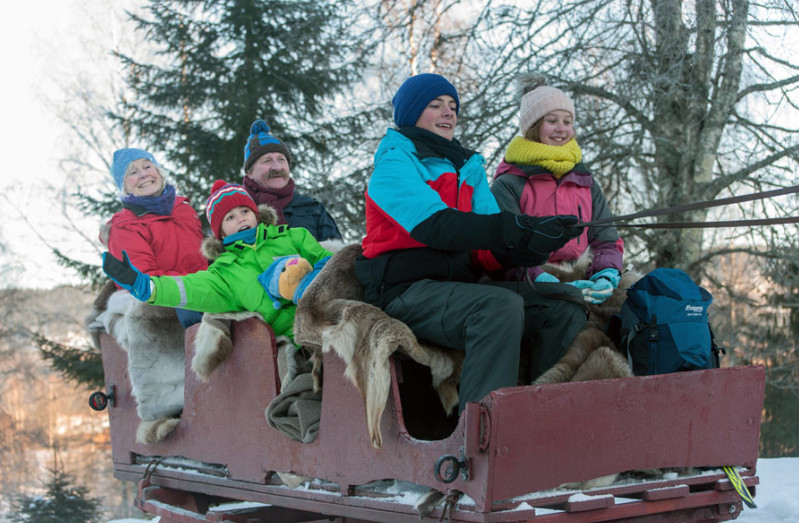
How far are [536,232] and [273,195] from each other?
2.53 m

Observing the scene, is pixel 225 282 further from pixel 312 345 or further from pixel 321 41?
pixel 321 41

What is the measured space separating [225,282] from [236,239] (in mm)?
291

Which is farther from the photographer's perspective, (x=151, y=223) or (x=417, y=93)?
(x=151, y=223)

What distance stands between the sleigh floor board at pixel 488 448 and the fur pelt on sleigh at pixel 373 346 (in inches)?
2.7

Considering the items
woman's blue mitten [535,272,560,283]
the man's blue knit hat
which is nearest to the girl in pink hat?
woman's blue mitten [535,272,560,283]

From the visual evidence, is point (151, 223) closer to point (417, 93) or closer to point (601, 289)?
point (417, 93)

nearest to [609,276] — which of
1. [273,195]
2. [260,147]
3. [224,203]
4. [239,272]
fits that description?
[239,272]

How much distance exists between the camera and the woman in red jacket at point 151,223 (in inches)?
167

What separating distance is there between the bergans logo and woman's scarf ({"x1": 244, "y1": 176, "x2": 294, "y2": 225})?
2.51 meters

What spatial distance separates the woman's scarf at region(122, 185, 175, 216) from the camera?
440 centimetres

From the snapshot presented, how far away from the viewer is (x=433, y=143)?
116 inches

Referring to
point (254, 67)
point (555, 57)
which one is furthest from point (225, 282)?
point (254, 67)

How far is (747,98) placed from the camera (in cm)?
827

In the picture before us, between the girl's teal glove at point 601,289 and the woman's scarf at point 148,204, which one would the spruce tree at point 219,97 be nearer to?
the woman's scarf at point 148,204
